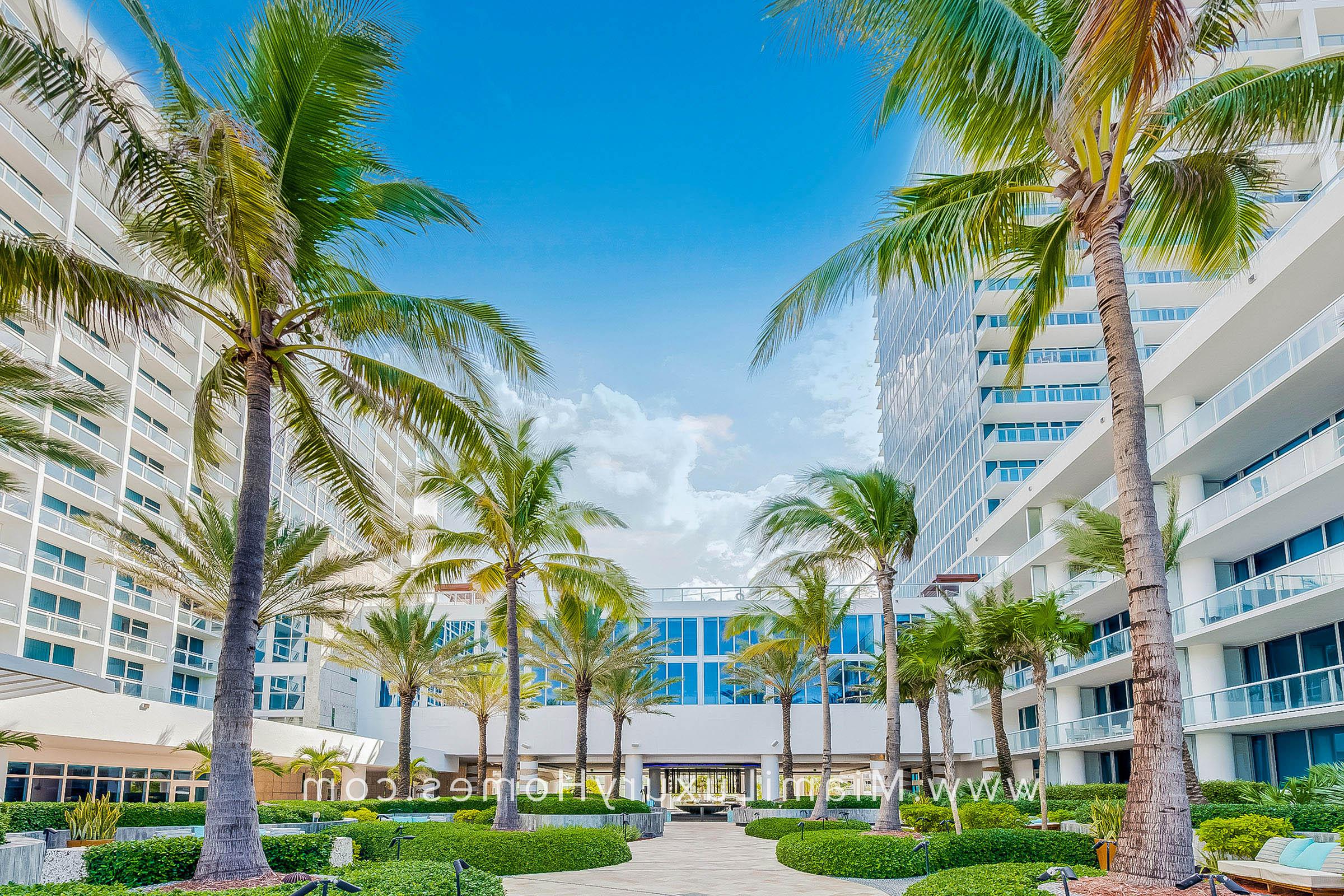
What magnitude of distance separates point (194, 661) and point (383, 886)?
4499 centimetres

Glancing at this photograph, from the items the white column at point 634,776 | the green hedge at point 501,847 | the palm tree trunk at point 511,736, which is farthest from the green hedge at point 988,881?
the white column at point 634,776

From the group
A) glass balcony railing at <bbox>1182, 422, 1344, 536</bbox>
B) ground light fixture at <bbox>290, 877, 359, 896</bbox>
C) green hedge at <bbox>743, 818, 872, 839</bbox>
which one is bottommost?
green hedge at <bbox>743, 818, 872, 839</bbox>

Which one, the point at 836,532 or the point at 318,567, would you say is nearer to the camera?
the point at 836,532

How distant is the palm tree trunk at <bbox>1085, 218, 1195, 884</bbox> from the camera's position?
932 centimetres

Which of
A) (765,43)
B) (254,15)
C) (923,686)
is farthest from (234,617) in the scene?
(923,686)

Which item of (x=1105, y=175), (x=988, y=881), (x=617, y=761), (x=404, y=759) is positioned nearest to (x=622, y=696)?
(x=617, y=761)

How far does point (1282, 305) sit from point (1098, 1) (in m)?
17.6

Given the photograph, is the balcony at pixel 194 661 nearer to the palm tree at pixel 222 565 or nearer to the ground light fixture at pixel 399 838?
the palm tree at pixel 222 565

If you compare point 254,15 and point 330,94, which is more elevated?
point 254,15

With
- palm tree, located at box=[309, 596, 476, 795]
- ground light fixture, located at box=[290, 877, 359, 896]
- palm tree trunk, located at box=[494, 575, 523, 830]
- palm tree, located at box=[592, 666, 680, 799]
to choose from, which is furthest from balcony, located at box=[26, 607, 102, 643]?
ground light fixture, located at box=[290, 877, 359, 896]

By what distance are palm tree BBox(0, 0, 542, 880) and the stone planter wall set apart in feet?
48.0

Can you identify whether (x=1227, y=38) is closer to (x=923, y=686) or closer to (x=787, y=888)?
(x=787, y=888)

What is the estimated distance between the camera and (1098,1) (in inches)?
344

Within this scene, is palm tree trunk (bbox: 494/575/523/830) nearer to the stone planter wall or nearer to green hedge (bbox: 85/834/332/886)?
the stone planter wall
